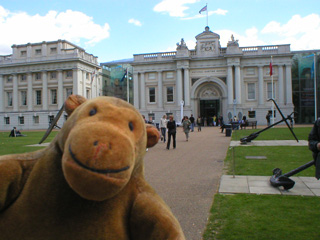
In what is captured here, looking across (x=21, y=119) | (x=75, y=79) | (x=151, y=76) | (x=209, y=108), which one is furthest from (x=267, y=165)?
(x=21, y=119)

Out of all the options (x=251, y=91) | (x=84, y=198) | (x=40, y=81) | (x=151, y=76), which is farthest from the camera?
(x=40, y=81)

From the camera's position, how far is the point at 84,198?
1.57 metres

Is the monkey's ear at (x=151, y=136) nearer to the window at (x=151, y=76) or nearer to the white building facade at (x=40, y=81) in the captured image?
the window at (x=151, y=76)

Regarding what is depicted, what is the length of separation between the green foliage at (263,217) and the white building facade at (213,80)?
118ft

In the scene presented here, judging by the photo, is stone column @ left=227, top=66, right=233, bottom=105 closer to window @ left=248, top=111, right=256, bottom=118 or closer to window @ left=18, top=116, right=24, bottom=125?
window @ left=248, top=111, right=256, bottom=118

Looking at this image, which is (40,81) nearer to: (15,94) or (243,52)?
(15,94)

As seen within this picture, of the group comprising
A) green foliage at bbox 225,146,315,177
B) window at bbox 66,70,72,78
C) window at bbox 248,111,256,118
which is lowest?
green foliage at bbox 225,146,315,177

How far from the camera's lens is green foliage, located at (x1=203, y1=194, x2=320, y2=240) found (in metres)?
3.84

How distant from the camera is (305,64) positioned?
45.8 m

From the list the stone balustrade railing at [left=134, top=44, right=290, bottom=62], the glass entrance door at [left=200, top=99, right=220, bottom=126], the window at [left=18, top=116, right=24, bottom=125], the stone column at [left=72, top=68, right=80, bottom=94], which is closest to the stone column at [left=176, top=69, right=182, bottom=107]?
the stone balustrade railing at [left=134, top=44, right=290, bottom=62]

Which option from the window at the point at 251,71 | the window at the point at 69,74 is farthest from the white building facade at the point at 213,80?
the window at the point at 69,74

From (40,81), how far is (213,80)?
93.9 ft

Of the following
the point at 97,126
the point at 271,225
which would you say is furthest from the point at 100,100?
the point at 271,225

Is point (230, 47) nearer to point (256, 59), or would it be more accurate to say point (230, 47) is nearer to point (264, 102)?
point (256, 59)
